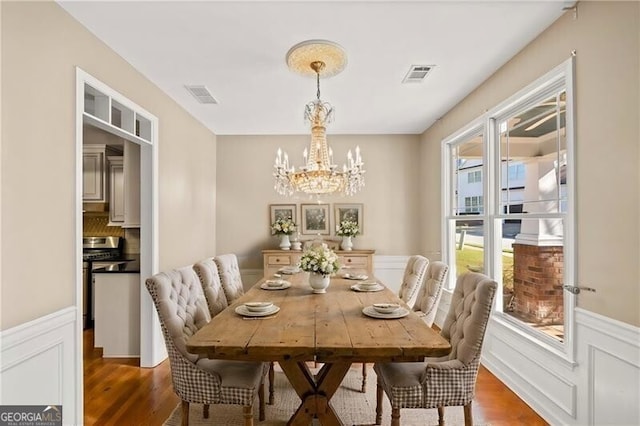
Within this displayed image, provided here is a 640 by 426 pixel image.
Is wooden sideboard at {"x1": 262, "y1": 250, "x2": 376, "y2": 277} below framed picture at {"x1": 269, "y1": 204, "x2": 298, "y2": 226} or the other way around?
below

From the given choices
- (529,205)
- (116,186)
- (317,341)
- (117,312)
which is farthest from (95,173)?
(529,205)

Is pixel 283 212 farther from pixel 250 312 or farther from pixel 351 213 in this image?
pixel 250 312

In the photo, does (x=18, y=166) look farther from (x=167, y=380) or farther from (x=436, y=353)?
(x=436, y=353)

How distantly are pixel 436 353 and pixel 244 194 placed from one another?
14.1 ft

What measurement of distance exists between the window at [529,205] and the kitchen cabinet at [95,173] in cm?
459

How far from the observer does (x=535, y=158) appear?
280cm

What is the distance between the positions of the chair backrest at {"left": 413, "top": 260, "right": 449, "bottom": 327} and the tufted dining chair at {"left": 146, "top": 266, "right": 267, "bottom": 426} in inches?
54.6

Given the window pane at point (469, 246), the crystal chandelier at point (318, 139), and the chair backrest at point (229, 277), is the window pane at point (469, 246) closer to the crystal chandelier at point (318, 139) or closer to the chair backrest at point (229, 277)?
the crystal chandelier at point (318, 139)

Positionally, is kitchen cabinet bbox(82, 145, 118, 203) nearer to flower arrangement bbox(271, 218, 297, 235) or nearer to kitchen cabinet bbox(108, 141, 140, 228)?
kitchen cabinet bbox(108, 141, 140, 228)

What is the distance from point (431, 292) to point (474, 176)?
1668mm

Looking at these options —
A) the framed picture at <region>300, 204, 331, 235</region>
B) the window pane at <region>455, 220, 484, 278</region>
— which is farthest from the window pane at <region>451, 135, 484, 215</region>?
the framed picture at <region>300, 204, 331, 235</region>

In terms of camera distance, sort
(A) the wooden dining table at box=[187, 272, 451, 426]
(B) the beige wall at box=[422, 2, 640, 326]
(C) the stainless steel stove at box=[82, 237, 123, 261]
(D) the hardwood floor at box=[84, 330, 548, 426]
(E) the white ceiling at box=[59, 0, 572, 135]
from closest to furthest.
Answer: (A) the wooden dining table at box=[187, 272, 451, 426], (B) the beige wall at box=[422, 2, 640, 326], (E) the white ceiling at box=[59, 0, 572, 135], (D) the hardwood floor at box=[84, 330, 548, 426], (C) the stainless steel stove at box=[82, 237, 123, 261]

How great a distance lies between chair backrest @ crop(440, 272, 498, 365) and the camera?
191 centimetres

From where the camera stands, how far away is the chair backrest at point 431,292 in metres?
2.76
